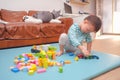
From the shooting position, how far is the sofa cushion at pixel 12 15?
2.79 m

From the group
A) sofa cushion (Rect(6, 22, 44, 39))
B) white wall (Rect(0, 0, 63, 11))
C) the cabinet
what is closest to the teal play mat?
sofa cushion (Rect(6, 22, 44, 39))

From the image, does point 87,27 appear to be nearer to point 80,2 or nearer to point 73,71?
point 73,71

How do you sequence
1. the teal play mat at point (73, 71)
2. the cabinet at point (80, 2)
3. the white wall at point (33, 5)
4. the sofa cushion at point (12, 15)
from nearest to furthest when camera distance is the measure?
the teal play mat at point (73, 71) → the sofa cushion at point (12, 15) → the white wall at point (33, 5) → the cabinet at point (80, 2)

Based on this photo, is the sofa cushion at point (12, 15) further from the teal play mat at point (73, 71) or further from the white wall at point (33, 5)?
the teal play mat at point (73, 71)

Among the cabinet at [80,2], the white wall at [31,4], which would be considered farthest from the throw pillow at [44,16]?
the cabinet at [80,2]

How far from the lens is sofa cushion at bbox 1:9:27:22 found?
2.79 m

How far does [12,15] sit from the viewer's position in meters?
2.89

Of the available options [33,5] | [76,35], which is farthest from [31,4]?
[76,35]

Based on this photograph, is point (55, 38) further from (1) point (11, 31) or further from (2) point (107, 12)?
(2) point (107, 12)

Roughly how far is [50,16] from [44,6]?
636mm

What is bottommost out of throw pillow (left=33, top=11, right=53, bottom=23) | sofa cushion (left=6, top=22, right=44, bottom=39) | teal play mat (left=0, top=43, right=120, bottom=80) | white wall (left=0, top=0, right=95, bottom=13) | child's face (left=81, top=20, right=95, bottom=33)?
teal play mat (left=0, top=43, right=120, bottom=80)

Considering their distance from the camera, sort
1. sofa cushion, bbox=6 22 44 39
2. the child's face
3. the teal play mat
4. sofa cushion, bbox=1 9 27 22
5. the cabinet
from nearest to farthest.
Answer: the teal play mat → the child's face → sofa cushion, bbox=6 22 44 39 → sofa cushion, bbox=1 9 27 22 → the cabinet

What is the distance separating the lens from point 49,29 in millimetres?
2727

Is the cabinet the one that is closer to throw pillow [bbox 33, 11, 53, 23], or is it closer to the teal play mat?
throw pillow [bbox 33, 11, 53, 23]
